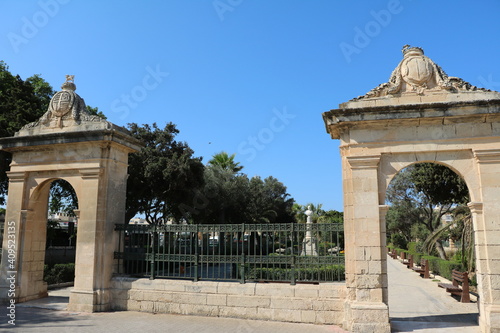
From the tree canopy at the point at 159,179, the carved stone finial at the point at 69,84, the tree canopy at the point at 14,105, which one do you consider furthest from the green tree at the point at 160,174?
the carved stone finial at the point at 69,84

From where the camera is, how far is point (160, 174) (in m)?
21.2

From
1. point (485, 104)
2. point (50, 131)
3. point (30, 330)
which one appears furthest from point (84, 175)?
point (485, 104)

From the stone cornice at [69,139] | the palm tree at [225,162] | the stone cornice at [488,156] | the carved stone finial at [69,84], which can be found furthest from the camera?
the palm tree at [225,162]

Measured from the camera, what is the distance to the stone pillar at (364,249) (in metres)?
7.15

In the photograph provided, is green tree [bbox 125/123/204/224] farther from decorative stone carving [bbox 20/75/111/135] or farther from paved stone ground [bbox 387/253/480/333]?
paved stone ground [bbox 387/253/480/333]

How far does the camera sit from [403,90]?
795 centimetres

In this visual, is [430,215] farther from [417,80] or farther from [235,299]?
[235,299]

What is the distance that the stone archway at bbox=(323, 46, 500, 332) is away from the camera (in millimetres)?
7180

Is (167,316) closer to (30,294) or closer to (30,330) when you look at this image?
(30,330)

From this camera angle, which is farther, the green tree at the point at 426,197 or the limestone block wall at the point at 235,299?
the green tree at the point at 426,197

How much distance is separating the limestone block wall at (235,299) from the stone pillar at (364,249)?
42cm

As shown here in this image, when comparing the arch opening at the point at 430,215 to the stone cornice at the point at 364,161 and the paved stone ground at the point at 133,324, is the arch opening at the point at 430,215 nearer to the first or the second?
the stone cornice at the point at 364,161

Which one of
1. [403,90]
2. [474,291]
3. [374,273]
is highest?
[403,90]

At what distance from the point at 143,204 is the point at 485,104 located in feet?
64.5
